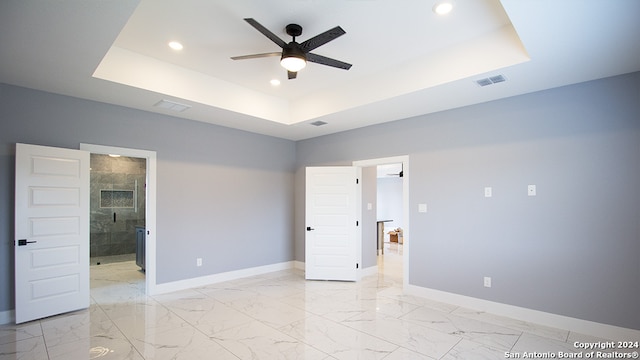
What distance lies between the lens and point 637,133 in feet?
10.4

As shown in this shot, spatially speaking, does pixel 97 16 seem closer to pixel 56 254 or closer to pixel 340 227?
pixel 56 254

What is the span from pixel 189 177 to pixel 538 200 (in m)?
4.97

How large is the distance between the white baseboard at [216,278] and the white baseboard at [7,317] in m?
1.51

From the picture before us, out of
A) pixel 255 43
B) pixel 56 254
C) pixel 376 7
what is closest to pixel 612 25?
pixel 376 7

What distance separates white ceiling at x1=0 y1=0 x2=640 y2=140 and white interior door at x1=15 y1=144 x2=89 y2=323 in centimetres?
95

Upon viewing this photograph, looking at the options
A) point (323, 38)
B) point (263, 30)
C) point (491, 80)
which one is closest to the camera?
point (263, 30)

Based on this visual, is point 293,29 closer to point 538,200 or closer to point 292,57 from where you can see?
point 292,57

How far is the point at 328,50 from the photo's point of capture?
358 cm

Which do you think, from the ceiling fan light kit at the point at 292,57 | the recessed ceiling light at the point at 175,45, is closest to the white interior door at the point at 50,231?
the recessed ceiling light at the point at 175,45

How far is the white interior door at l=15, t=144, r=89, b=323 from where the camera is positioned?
11.7 ft

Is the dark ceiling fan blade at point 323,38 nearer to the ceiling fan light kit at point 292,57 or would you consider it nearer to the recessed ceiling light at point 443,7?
the ceiling fan light kit at point 292,57

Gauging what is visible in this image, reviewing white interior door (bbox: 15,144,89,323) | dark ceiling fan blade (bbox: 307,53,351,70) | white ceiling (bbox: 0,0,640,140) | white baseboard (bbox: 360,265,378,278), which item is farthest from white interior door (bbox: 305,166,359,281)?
white interior door (bbox: 15,144,89,323)

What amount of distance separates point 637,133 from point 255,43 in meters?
4.05

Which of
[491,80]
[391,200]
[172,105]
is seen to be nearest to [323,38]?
[491,80]
